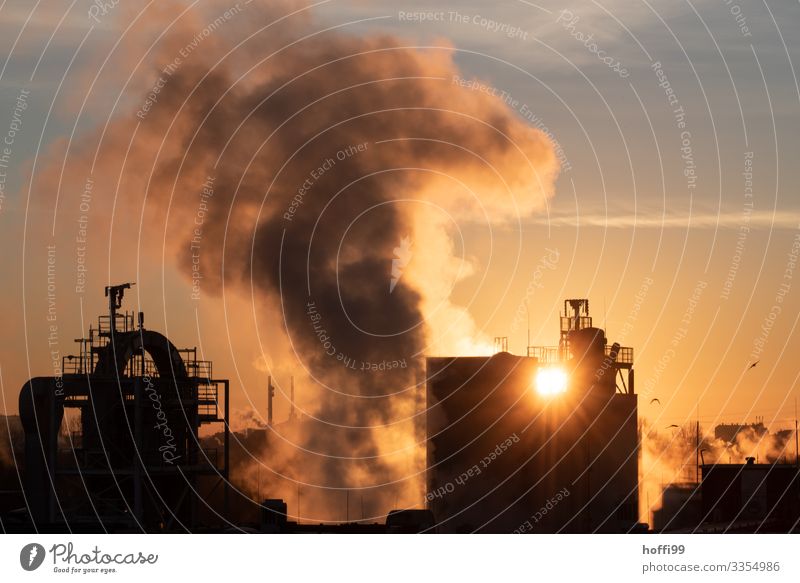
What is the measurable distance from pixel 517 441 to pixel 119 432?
88.5ft

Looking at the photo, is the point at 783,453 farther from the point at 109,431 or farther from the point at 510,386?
the point at 109,431

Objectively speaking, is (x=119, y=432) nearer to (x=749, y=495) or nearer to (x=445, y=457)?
(x=445, y=457)

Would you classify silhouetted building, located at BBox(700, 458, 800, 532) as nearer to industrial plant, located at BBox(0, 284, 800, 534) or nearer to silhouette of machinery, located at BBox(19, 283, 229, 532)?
industrial plant, located at BBox(0, 284, 800, 534)

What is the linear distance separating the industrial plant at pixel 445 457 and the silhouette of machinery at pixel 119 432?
82mm

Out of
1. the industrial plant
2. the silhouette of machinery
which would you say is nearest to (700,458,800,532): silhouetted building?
the industrial plant

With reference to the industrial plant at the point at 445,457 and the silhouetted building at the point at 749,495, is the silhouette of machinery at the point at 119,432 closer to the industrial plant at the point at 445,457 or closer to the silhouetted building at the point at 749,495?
the industrial plant at the point at 445,457

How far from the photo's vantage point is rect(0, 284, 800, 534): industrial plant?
70.2 meters

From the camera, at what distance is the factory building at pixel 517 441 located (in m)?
88.4

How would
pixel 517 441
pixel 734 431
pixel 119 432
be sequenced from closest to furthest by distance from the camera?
pixel 119 432, pixel 517 441, pixel 734 431

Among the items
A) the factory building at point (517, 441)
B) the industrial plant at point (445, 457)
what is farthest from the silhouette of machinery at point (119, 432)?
the factory building at point (517, 441)

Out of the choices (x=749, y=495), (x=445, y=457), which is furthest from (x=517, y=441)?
(x=749, y=495)

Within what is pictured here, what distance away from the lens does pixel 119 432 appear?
233ft

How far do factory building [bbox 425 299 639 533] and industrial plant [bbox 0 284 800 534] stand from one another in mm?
84
